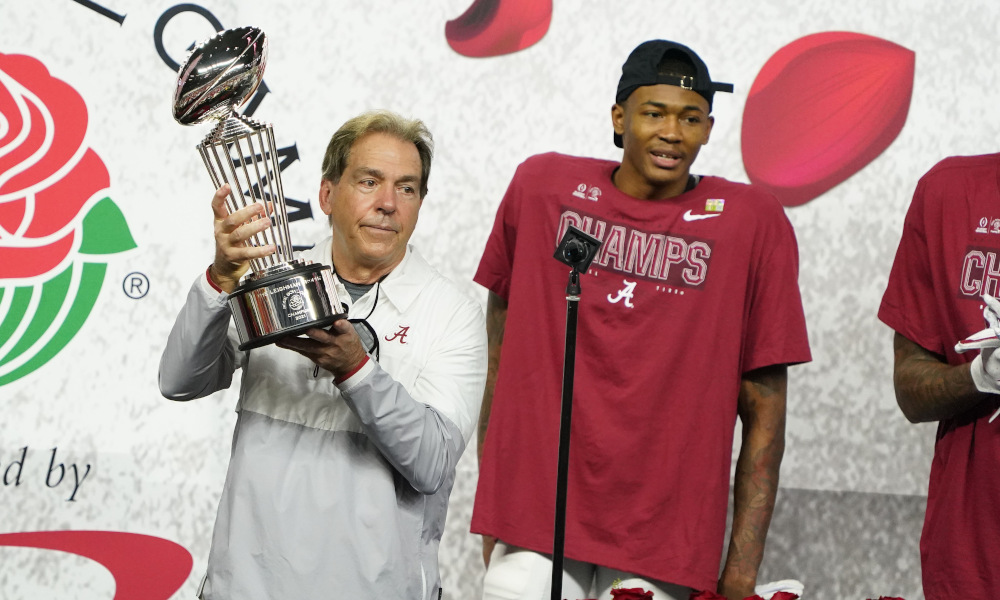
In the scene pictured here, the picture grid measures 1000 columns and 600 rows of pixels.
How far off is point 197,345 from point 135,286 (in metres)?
1.32

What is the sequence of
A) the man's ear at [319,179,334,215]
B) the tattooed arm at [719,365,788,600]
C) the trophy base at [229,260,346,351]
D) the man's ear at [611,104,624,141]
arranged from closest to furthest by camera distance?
the trophy base at [229,260,346,351] < the man's ear at [319,179,334,215] < the tattooed arm at [719,365,788,600] < the man's ear at [611,104,624,141]

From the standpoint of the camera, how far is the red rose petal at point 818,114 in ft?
8.79

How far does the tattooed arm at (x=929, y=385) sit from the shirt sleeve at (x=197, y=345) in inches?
44.2

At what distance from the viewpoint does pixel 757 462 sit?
2.00 metres

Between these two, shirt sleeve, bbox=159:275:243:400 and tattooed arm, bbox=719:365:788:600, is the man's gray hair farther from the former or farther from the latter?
tattooed arm, bbox=719:365:788:600

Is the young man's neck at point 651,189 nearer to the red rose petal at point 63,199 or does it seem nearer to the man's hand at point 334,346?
the man's hand at point 334,346

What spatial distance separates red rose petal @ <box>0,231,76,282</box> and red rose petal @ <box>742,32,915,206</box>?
1.68 metres

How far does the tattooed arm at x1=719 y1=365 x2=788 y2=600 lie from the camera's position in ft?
6.45

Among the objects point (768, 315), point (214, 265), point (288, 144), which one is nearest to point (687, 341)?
point (768, 315)

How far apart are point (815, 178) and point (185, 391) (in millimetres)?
1734

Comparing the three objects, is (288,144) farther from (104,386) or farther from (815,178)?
(815,178)

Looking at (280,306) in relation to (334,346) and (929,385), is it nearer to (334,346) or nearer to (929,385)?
(334,346)

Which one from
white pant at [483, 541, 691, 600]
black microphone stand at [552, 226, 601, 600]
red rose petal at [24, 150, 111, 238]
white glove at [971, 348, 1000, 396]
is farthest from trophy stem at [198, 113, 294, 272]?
red rose petal at [24, 150, 111, 238]

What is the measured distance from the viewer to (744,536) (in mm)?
1966
